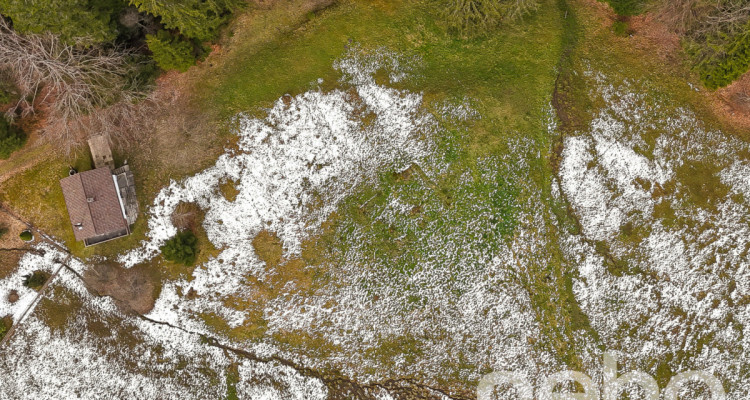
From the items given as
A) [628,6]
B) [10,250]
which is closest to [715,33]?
[628,6]

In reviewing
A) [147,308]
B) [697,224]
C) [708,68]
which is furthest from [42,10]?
[697,224]

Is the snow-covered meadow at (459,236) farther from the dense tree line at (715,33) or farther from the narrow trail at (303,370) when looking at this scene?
the dense tree line at (715,33)

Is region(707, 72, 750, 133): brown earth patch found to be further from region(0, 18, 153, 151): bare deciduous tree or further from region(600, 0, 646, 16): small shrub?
region(0, 18, 153, 151): bare deciduous tree

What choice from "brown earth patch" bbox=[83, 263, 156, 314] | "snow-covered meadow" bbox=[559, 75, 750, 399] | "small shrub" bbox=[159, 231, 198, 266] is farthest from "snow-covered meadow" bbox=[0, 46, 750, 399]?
"brown earth patch" bbox=[83, 263, 156, 314]

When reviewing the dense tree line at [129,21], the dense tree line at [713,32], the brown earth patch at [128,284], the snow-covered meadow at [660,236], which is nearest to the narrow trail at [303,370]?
the brown earth patch at [128,284]

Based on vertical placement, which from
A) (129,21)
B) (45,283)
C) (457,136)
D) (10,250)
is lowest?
(45,283)

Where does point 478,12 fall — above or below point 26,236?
above

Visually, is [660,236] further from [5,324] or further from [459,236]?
[5,324]
